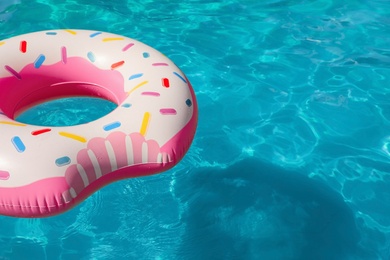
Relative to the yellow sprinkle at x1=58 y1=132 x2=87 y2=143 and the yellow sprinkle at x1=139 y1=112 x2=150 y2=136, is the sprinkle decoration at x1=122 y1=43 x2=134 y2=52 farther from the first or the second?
the yellow sprinkle at x1=58 y1=132 x2=87 y2=143

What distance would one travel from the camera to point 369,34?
5359 mm

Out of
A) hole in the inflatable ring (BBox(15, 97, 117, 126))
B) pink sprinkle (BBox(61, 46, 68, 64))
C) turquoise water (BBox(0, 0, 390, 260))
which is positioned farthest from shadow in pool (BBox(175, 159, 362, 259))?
pink sprinkle (BBox(61, 46, 68, 64))

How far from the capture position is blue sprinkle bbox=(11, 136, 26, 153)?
7.62 ft

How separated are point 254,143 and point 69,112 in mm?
1441

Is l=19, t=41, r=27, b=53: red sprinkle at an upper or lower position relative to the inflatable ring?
upper

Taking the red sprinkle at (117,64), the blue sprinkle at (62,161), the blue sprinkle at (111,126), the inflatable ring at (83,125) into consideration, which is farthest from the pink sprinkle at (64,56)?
the blue sprinkle at (62,161)

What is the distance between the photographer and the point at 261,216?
11.5 ft

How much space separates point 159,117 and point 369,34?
350 cm

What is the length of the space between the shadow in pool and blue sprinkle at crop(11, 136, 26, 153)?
131 centimetres

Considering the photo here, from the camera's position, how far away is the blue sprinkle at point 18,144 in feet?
7.62

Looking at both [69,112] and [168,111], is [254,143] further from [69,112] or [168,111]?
[168,111]

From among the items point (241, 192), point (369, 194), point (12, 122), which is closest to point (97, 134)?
point (12, 122)

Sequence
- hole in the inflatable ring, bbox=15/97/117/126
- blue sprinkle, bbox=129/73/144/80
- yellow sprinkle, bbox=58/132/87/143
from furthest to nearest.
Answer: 1. hole in the inflatable ring, bbox=15/97/117/126
2. blue sprinkle, bbox=129/73/144/80
3. yellow sprinkle, bbox=58/132/87/143

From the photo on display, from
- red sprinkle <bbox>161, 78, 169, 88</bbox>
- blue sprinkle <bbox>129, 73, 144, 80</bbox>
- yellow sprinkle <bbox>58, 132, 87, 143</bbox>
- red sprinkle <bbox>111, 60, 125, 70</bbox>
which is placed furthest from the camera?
red sprinkle <bbox>111, 60, 125, 70</bbox>
